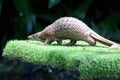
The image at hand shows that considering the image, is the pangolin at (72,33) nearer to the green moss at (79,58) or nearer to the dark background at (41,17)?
the green moss at (79,58)

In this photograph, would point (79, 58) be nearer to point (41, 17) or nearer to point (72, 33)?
point (72, 33)

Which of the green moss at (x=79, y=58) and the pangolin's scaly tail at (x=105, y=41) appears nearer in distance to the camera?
the green moss at (x=79, y=58)

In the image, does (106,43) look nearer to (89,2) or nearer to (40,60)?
(40,60)

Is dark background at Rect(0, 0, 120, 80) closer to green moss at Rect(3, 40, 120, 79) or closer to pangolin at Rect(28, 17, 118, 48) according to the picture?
pangolin at Rect(28, 17, 118, 48)

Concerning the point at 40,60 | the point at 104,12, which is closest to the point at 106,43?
the point at 40,60

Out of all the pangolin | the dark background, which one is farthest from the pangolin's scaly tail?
the dark background

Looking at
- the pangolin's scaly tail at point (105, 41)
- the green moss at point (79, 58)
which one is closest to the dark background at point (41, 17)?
the pangolin's scaly tail at point (105, 41)

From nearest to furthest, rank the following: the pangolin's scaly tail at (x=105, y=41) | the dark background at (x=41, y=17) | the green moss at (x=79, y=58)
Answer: the green moss at (x=79, y=58)
the pangolin's scaly tail at (x=105, y=41)
the dark background at (x=41, y=17)

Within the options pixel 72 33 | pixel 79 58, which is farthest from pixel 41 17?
pixel 79 58
